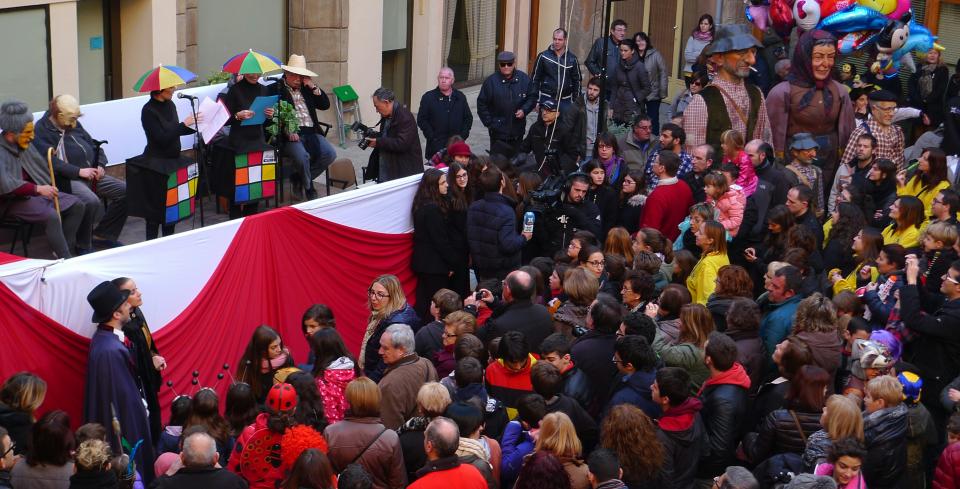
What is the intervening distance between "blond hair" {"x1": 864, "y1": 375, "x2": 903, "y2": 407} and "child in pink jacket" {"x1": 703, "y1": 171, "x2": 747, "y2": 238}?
10.2 feet

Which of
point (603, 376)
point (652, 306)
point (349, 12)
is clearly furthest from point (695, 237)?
point (349, 12)

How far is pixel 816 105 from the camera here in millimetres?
11922

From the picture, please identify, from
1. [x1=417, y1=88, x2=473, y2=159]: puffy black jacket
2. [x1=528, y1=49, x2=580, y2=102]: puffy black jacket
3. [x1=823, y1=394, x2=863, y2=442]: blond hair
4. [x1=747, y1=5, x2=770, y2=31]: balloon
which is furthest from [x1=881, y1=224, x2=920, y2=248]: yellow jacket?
[x1=747, y1=5, x2=770, y2=31]: balloon

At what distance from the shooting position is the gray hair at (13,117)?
958 cm

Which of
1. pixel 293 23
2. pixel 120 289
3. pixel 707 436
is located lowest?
pixel 707 436

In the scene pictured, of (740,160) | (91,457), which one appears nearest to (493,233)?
(740,160)

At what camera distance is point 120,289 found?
7.81 meters

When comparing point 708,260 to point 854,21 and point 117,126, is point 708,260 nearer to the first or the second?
point 854,21

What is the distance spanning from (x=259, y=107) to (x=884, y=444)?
7160 millimetres

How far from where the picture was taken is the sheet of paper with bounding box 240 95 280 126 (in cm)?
1192

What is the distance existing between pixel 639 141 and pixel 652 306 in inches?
175

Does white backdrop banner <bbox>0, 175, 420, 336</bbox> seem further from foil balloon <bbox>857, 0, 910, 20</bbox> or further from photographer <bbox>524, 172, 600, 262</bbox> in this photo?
foil balloon <bbox>857, 0, 910, 20</bbox>

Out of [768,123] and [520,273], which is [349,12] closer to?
[768,123]

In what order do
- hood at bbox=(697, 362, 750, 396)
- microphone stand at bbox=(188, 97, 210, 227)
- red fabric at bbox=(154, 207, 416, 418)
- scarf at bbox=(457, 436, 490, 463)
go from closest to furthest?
scarf at bbox=(457, 436, 490, 463)
hood at bbox=(697, 362, 750, 396)
red fabric at bbox=(154, 207, 416, 418)
microphone stand at bbox=(188, 97, 210, 227)
